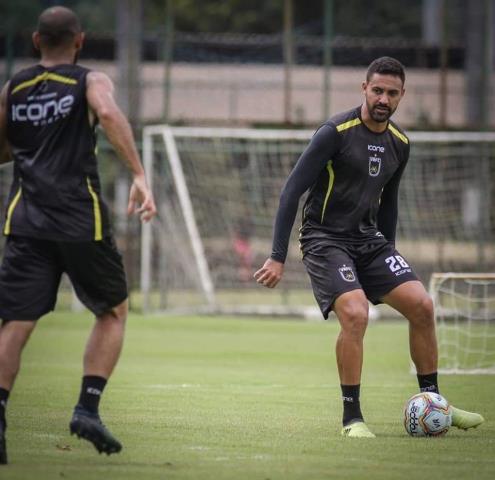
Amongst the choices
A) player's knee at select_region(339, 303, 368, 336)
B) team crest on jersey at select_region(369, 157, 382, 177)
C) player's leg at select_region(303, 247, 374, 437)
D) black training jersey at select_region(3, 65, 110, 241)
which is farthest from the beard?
black training jersey at select_region(3, 65, 110, 241)

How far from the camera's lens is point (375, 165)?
7824 mm

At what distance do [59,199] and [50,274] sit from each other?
14.9 inches

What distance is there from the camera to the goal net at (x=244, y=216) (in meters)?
21.0

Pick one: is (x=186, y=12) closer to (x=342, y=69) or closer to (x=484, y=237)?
(x=342, y=69)

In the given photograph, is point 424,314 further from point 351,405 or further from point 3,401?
point 3,401

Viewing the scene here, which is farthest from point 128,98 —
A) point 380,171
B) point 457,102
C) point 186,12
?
point 186,12

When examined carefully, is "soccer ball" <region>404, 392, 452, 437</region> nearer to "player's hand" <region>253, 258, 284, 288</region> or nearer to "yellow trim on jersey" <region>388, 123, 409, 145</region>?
"player's hand" <region>253, 258, 284, 288</region>

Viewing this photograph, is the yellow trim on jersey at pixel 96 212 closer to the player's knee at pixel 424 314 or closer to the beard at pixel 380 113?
the beard at pixel 380 113

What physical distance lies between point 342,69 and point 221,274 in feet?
35.2

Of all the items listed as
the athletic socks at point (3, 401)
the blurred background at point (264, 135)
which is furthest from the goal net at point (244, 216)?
the athletic socks at point (3, 401)

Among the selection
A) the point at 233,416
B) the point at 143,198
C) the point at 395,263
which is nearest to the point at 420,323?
the point at 395,263

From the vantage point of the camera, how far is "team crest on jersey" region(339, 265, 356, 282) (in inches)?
299

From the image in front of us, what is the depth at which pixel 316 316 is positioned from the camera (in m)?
20.2

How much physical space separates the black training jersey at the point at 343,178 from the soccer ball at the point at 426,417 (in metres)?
1.08
